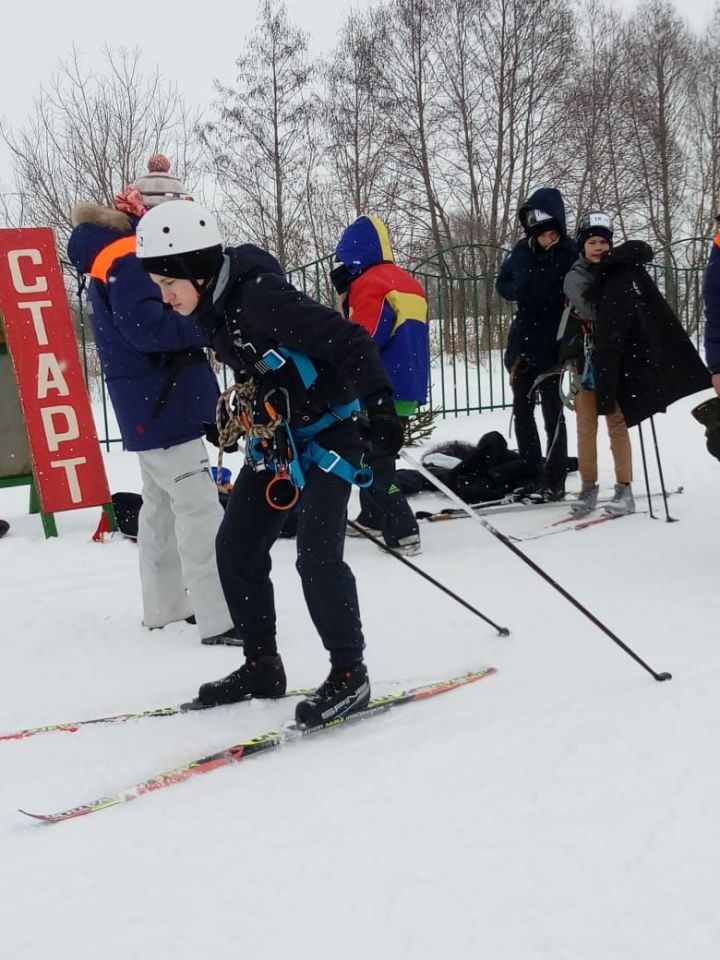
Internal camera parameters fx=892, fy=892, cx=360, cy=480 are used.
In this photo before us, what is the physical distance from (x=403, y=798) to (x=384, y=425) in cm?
114

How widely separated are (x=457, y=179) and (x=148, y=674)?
68.2 ft

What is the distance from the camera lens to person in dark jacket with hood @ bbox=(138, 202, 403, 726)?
2.94 meters

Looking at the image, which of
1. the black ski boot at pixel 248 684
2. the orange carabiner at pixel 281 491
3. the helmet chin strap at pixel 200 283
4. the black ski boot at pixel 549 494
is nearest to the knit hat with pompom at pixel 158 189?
the helmet chin strap at pixel 200 283

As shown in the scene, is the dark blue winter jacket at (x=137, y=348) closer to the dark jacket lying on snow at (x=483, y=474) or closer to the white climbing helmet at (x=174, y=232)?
the white climbing helmet at (x=174, y=232)

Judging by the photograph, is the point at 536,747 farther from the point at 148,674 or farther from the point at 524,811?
the point at 148,674

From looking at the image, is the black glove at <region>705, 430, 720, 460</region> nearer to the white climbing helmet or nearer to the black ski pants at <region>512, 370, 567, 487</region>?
the black ski pants at <region>512, 370, 567, 487</region>

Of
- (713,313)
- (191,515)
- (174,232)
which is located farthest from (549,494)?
(174,232)

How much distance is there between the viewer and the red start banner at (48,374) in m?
6.50

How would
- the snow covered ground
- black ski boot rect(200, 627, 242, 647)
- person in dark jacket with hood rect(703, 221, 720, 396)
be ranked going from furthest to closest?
1. person in dark jacket with hood rect(703, 221, 720, 396)
2. black ski boot rect(200, 627, 242, 647)
3. the snow covered ground

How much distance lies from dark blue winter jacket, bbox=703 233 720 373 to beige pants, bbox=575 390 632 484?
137 centimetres

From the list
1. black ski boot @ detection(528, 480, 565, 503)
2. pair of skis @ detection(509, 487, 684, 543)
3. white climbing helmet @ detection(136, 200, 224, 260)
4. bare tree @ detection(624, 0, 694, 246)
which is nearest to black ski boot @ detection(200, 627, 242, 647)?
white climbing helmet @ detection(136, 200, 224, 260)

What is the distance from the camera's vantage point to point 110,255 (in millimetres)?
4020

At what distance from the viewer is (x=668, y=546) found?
550cm

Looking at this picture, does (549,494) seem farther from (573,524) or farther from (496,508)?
(573,524)
